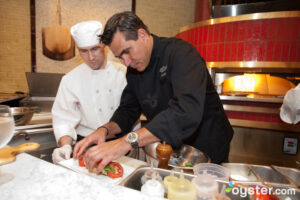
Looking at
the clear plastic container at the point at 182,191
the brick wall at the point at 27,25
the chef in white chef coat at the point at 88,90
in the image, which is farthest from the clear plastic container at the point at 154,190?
the brick wall at the point at 27,25

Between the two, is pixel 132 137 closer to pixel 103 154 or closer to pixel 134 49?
pixel 103 154

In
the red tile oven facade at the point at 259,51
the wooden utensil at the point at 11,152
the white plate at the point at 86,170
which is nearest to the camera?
the wooden utensil at the point at 11,152

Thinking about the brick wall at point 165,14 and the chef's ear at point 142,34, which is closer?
the chef's ear at point 142,34

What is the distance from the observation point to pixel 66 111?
1.69 m

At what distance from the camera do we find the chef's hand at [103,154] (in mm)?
914

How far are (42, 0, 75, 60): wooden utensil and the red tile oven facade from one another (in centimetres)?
340

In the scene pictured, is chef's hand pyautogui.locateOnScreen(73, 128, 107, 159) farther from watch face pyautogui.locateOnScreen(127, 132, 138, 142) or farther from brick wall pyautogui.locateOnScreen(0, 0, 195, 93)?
brick wall pyautogui.locateOnScreen(0, 0, 195, 93)

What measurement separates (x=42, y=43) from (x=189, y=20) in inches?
156

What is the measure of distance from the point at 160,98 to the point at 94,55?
704 mm

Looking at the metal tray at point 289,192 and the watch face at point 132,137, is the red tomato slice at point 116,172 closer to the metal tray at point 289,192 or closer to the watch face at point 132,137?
the watch face at point 132,137

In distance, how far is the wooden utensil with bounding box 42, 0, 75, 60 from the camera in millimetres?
4504

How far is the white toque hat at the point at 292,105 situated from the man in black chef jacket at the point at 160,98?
73cm

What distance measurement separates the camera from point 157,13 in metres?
5.32

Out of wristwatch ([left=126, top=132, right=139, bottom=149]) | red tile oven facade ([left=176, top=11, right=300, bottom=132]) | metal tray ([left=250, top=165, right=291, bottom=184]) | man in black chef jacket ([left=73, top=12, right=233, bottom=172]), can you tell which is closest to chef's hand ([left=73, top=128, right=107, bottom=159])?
man in black chef jacket ([left=73, top=12, right=233, bottom=172])
